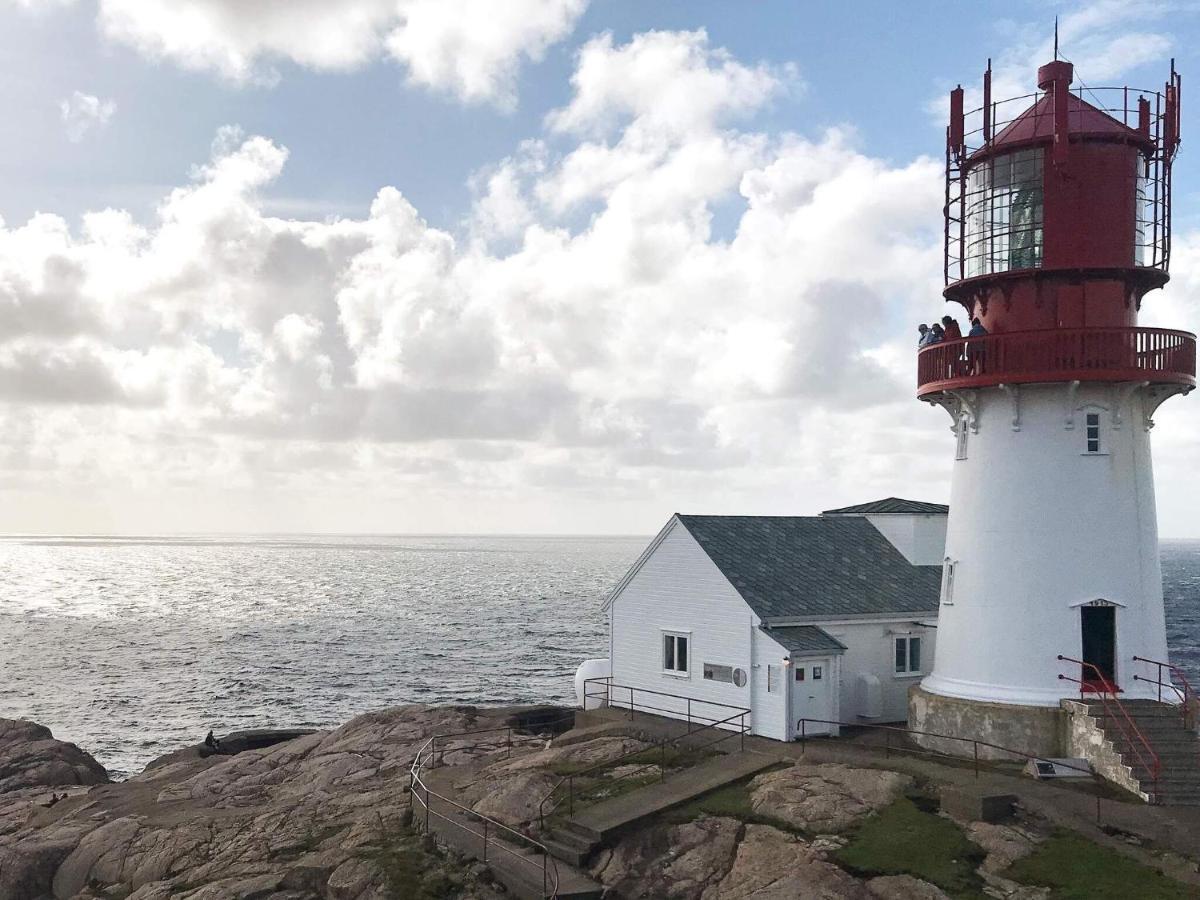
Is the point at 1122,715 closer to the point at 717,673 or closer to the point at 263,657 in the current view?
the point at 717,673

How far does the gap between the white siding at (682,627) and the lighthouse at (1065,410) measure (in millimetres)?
6046

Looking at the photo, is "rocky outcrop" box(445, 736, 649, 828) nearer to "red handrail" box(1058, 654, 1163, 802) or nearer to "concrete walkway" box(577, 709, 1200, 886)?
"concrete walkway" box(577, 709, 1200, 886)

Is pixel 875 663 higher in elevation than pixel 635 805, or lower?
higher

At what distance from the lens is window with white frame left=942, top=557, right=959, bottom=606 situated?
1052 inches

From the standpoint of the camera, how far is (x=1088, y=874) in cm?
1850

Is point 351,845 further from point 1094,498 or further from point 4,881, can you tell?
point 1094,498

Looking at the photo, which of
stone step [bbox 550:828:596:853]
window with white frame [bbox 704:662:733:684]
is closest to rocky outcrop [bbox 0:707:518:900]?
stone step [bbox 550:828:596:853]

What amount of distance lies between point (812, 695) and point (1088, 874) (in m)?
10.5

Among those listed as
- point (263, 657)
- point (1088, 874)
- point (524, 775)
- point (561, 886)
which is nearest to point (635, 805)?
point (561, 886)

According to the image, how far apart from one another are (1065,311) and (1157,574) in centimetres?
671

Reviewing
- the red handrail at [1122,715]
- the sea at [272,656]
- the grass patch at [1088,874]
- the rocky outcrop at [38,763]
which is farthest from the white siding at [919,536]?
the rocky outcrop at [38,763]

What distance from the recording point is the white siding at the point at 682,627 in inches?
1152

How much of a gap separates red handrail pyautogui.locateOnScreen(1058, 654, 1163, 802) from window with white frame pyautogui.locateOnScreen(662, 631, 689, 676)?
1055 centimetres

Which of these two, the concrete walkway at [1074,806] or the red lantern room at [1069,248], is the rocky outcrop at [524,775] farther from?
the red lantern room at [1069,248]
